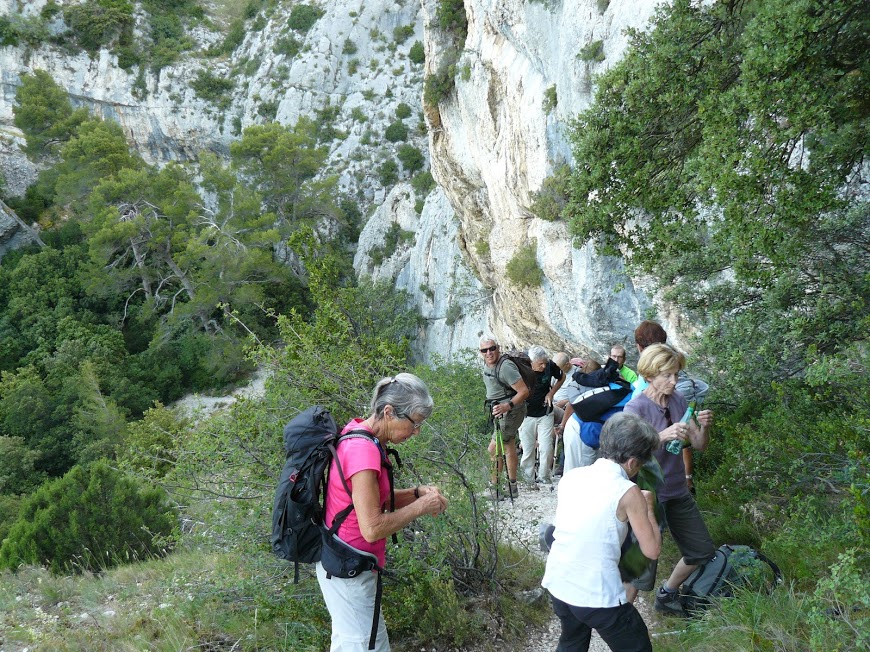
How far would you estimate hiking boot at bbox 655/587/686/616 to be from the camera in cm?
332

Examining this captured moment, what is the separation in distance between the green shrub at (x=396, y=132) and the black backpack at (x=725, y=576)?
29848 millimetres

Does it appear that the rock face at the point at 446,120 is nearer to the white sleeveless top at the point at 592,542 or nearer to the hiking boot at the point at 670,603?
the hiking boot at the point at 670,603

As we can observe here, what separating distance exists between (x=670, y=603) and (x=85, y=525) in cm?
716

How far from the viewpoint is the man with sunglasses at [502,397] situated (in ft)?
17.6

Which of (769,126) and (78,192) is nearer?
(769,126)

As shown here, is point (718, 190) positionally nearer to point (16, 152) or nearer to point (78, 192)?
point (78, 192)

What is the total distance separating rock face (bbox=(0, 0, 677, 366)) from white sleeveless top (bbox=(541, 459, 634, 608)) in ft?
13.1

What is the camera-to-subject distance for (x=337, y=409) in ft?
13.5

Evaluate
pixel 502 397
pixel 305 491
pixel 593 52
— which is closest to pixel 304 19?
pixel 593 52

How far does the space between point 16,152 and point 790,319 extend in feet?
119

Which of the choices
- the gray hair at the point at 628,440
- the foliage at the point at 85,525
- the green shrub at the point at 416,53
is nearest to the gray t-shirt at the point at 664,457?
the gray hair at the point at 628,440

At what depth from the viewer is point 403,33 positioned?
112 feet

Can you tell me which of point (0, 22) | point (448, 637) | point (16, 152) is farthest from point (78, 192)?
point (448, 637)

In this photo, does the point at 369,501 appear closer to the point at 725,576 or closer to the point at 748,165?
the point at 725,576
